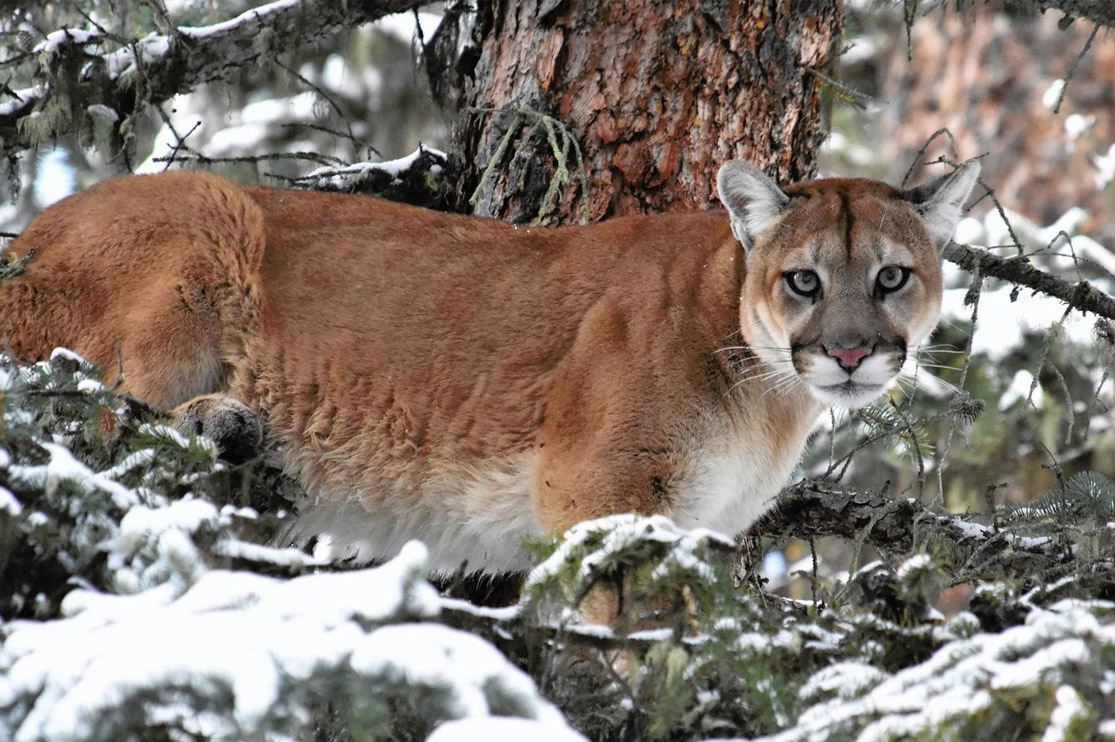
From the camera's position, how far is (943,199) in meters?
5.01

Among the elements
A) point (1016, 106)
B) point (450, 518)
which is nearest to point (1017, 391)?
point (1016, 106)

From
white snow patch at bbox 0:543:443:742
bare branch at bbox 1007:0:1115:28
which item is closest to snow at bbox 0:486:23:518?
white snow patch at bbox 0:543:443:742

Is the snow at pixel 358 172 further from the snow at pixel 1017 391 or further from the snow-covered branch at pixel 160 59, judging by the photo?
the snow at pixel 1017 391

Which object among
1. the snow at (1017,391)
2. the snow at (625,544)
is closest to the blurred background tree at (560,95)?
the snow at (625,544)

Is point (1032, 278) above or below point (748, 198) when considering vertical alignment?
below

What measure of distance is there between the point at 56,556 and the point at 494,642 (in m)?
1.05

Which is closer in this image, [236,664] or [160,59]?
[236,664]

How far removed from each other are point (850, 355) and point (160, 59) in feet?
11.7

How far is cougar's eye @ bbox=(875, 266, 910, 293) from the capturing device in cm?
478

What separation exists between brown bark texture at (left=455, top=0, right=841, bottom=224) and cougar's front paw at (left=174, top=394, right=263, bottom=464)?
5.57 ft

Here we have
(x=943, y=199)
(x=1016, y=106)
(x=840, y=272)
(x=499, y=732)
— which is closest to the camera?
(x=499, y=732)

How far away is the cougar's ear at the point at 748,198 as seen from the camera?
4895mm

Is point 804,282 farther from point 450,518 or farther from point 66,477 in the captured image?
point 66,477

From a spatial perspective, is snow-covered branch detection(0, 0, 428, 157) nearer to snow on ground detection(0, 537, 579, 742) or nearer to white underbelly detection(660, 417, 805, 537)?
white underbelly detection(660, 417, 805, 537)
